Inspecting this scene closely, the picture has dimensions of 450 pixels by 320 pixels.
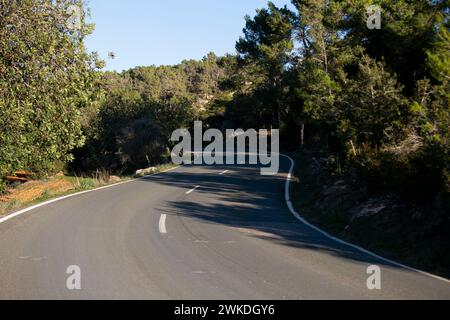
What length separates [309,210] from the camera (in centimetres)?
1594

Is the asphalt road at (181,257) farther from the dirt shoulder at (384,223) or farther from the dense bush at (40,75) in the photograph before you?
the dense bush at (40,75)

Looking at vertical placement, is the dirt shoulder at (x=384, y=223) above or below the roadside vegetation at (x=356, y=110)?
below

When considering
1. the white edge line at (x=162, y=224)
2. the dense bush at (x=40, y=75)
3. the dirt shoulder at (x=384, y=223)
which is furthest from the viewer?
the dense bush at (x=40, y=75)

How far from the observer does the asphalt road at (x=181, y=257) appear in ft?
21.5

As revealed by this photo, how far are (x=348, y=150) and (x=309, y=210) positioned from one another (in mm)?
2929

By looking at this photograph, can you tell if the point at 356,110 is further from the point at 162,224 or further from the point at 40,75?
the point at 40,75

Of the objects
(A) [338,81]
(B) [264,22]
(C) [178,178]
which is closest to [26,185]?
(C) [178,178]

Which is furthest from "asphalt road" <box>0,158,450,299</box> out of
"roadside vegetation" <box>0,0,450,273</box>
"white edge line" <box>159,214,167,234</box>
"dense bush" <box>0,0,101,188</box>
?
"dense bush" <box>0,0,101,188</box>

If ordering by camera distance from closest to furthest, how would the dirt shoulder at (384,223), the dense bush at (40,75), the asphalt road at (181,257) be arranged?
the asphalt road at (181,257), the dirt shoulder at (384,223), the dense bush at (40,75)

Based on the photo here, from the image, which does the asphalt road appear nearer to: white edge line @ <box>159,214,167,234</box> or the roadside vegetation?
white edge line @ <box>159,214,167,234</box>

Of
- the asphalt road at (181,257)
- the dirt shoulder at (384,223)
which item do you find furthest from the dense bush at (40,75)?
the dirt shoulder at (384,223)

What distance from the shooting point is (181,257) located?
332 inches

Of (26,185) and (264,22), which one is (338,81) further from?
(264,22)

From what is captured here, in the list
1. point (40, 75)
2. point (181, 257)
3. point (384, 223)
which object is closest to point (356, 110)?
point (384, 223)
